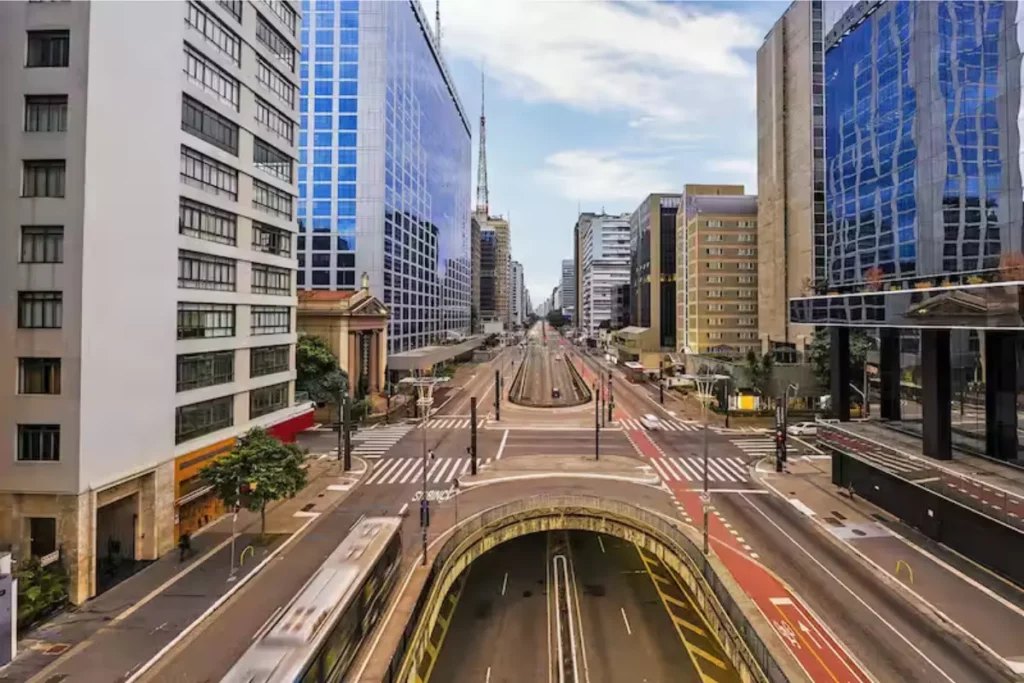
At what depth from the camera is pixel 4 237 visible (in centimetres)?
2359

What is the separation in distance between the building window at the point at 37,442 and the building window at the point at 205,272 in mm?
9304

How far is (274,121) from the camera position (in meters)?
40.0

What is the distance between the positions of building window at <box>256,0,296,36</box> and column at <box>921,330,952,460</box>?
45.4 meters

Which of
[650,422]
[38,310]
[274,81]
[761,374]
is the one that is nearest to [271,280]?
[274,81]

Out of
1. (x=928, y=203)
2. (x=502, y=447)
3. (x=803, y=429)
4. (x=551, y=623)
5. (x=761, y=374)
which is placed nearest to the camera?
(x=551, y=623)

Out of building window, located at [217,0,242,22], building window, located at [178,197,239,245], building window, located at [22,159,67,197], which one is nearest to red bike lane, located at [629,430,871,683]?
building window, located at [178,197,239,245]

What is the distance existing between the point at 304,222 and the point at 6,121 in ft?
204

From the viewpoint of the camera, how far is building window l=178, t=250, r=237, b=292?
99.9 ft

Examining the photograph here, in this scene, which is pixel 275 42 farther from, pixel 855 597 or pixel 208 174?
pixel 855 597

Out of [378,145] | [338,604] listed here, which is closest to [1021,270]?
[338,604]

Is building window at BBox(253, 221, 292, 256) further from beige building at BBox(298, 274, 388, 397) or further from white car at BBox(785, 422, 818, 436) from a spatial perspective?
white car at BBox(785, 422, 818, 436)

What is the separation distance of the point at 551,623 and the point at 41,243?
2899 centimetres

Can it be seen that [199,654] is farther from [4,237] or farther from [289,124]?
[289,124]

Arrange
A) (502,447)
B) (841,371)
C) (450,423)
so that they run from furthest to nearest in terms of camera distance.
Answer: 1. (450,423)
2. (502,447)
3. (841,371)
